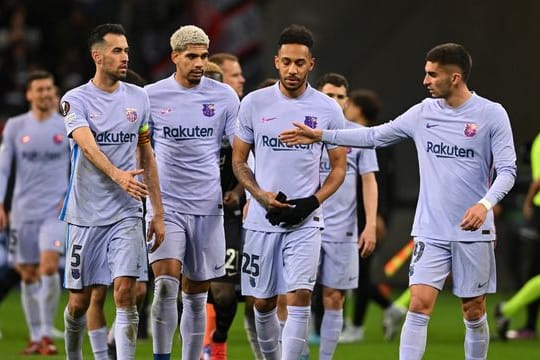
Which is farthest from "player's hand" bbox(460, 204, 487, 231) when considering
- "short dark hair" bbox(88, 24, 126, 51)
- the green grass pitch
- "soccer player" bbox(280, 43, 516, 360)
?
the green grass pitch

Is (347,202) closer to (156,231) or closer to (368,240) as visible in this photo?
(368,240)

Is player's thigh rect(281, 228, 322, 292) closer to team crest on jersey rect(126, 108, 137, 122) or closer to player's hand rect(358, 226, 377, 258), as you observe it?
team crest on jersey rect(126, 108, 137, 122)

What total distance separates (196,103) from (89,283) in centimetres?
144

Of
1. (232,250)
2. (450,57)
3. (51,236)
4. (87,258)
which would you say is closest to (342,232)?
(232,250)

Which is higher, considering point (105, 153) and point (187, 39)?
point (187, 39)

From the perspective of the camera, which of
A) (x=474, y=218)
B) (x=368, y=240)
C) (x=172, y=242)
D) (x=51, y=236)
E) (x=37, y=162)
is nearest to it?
(x=474, y=218)

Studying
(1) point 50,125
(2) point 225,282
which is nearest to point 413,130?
(2) point 225,282

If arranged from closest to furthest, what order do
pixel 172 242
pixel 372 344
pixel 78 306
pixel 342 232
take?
pixel 78 306 → pixel 172 242 → pixel 342 232 → pixel 372 344

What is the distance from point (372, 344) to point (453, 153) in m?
4.56

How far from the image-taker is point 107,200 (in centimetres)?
941

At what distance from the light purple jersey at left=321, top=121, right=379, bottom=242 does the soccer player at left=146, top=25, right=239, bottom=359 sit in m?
1.45

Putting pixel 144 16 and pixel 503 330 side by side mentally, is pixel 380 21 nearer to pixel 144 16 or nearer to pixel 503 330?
pixel 144 16

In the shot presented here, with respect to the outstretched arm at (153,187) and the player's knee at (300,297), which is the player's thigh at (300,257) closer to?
the player's knee at (300,297)

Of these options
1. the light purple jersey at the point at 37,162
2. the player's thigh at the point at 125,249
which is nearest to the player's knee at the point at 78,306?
the player's thigh at the point at 125,249
